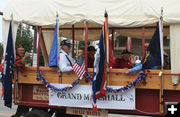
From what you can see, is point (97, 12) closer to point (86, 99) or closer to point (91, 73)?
point (91, 73)

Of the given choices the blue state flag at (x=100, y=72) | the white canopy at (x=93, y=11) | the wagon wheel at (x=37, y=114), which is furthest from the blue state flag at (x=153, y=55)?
the wagon wheel at (x=37, y=114)

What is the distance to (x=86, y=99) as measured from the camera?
4.99m

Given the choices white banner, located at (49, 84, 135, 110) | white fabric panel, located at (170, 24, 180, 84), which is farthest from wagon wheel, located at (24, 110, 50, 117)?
white fabric panel, located at (170, 24, 180, 84)

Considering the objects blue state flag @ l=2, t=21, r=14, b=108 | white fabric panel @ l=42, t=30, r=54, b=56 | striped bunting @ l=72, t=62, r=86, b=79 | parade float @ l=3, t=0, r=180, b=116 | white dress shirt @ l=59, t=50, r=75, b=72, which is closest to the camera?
parade float @ l=3, t=0, r=180, b=116

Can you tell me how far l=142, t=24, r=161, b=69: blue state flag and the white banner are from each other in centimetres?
54

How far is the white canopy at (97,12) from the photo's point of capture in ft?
14.9

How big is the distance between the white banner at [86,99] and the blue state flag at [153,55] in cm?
54

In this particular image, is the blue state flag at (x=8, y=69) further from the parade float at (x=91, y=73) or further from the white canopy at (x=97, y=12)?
the white canopy at (x=97, y=12)

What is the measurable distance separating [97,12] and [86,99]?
167cm

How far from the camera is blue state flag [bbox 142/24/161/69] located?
4.54 m

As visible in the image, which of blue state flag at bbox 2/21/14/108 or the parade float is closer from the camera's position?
the parade float

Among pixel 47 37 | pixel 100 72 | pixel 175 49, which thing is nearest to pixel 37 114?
pixel 100 72

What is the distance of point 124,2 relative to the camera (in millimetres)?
4840

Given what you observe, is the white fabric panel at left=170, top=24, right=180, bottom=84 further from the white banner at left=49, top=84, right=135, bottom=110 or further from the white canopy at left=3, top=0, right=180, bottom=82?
the white banner at left=49, top=84, right=135, bottom=110
